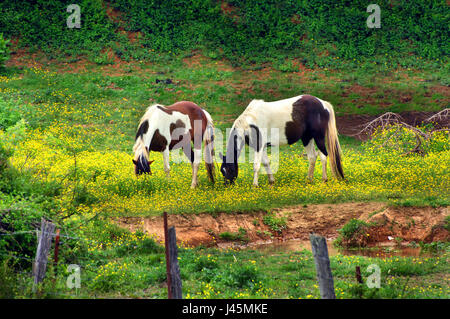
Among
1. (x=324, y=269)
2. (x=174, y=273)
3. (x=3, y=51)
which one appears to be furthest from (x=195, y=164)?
(x=3, y=51)

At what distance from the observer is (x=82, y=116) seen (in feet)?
83.3

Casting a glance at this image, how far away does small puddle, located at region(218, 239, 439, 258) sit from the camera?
42.0ft

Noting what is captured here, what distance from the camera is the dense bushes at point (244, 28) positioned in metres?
32.9

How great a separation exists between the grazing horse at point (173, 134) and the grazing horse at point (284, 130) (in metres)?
0.92

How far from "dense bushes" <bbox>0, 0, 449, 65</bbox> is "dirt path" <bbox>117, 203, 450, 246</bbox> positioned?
18469 mm

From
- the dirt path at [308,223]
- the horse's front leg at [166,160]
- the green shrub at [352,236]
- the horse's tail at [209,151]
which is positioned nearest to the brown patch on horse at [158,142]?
the horse's front leg at [166,160]

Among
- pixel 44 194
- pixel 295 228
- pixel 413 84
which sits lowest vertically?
pixel 295 228

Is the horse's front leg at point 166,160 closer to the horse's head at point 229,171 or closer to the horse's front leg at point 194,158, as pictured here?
the horse's front leg at point 194,158

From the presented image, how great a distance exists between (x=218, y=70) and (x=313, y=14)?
27.7 ft

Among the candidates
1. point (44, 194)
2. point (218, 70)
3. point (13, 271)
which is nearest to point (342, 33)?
point (218, 70)

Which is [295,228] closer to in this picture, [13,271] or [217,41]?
[13,271]

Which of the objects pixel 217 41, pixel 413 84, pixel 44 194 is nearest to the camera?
pixel 44 194

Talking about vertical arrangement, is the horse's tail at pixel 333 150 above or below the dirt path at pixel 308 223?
above

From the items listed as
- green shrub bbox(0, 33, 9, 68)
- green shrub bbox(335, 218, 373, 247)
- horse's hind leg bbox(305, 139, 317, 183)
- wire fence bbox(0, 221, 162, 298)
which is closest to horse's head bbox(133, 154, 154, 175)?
wire fence bbox(0, 221, 162, 298)
